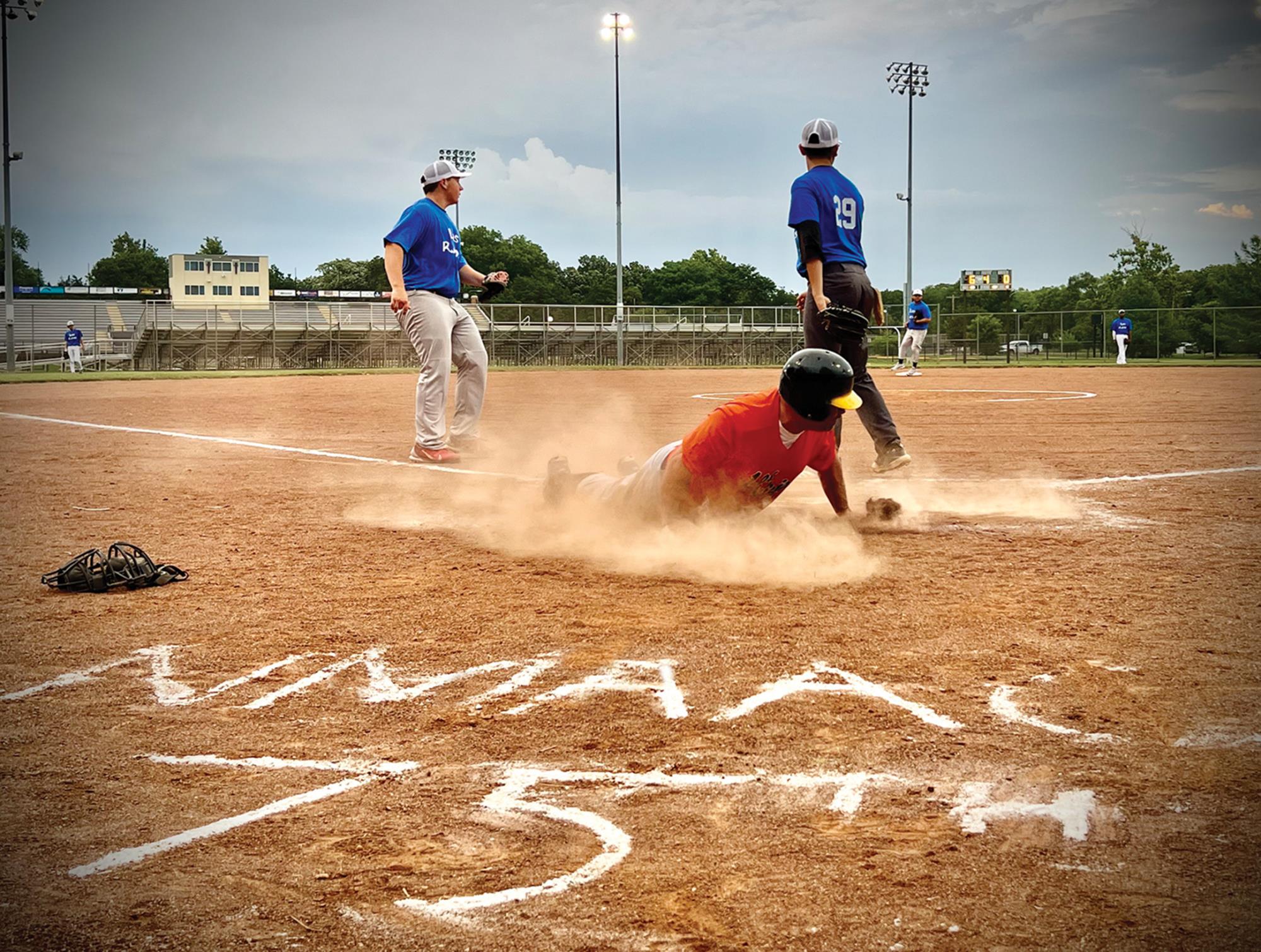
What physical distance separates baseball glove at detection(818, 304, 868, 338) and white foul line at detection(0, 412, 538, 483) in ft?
7.82

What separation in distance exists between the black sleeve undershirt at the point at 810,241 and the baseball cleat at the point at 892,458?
1.22 meters

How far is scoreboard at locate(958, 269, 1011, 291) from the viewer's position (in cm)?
8162

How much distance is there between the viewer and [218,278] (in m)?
88.8

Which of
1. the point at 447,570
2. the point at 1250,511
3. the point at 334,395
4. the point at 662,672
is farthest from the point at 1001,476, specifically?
the point at 334,395

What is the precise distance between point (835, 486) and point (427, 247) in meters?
4.91

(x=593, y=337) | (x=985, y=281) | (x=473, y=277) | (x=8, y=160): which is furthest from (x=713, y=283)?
(x=473, y=277)

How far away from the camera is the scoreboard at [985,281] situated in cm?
8162

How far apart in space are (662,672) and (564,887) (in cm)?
135

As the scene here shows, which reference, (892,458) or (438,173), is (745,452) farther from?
(438,173)

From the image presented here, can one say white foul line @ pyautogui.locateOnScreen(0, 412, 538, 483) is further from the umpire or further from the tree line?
the tree line

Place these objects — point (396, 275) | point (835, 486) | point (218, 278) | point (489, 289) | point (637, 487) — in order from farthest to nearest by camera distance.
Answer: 1. point (218, 278)
2. point (489, 289)
3. point (396, 275)
4. point (835, 486)
5. point (637, 487)

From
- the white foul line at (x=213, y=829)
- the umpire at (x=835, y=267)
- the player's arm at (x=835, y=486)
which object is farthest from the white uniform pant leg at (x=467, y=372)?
the white foul line at (x=213, y=829)

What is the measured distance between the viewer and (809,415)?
4305mm

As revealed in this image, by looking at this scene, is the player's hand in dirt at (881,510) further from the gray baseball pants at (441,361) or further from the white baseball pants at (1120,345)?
the white baseball pants at (1120,345)
